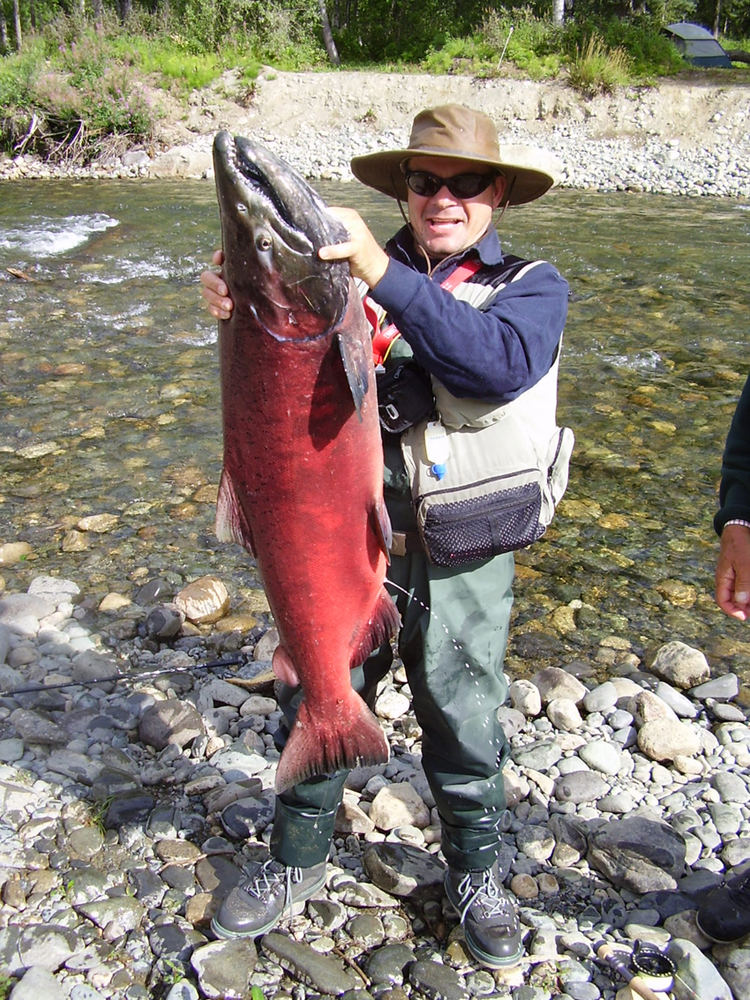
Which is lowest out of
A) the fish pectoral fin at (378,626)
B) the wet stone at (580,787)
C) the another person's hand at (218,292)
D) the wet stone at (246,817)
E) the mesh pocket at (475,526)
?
the wet stone at (580,787)

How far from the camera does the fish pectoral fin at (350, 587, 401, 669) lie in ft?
8.36

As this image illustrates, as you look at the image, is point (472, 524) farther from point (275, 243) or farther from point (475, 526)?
point (275, 243)

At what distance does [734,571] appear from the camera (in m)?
2.86

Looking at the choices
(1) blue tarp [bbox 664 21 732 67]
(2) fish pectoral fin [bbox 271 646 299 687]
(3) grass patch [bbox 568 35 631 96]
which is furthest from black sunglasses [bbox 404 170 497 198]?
(1) blue tarp [bbox 664 21 732 67]

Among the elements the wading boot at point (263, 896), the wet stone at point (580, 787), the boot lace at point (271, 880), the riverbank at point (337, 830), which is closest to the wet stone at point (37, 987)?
the riverbank at point (337, 830)

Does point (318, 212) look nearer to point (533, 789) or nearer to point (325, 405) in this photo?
point (325, 405)

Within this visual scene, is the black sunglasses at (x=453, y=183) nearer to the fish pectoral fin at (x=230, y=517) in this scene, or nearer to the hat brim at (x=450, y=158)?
the hat brim at (x=450, y=158)

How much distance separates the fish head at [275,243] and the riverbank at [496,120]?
21746 millimetres

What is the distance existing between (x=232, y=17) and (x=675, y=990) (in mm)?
38853

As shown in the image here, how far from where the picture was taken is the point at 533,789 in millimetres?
3645

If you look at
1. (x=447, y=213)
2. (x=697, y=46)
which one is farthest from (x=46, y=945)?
(x=697, y=46)

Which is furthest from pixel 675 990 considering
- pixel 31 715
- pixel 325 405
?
pixel 31 715

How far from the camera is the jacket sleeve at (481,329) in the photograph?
220 centimetres

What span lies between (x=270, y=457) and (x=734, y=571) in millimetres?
1649
